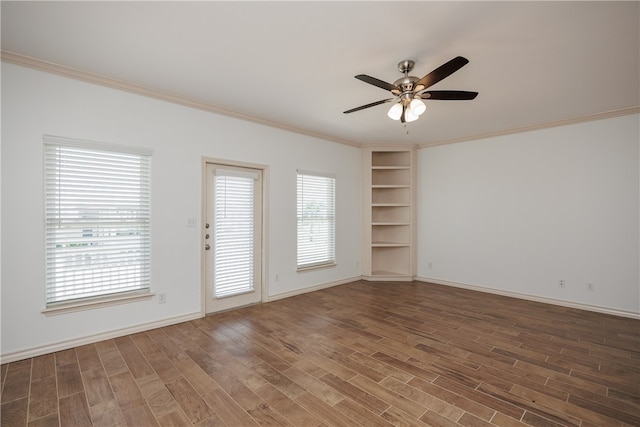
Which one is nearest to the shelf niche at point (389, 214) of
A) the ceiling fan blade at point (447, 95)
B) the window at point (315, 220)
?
the window at point (315, 220)

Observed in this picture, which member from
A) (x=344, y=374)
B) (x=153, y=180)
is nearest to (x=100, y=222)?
(x=153, y=180)

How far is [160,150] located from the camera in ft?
11.8

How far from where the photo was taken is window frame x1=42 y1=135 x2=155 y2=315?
2.90 m

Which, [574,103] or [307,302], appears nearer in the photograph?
[574,103]

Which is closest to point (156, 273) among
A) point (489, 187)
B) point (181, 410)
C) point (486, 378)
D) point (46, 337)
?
point (46, 337)

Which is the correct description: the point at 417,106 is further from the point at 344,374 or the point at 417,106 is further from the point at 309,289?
the point at 309,289

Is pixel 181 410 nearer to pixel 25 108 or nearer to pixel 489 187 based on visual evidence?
pixel 25 108

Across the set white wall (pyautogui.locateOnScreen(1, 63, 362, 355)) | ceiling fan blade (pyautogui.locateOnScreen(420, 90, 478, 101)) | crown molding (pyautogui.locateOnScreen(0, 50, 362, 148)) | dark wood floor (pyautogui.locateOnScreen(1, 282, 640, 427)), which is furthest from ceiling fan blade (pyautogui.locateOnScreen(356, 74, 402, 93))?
dark wood floor (pyautogui.locateOnScreen(1, 282, 640, 427))

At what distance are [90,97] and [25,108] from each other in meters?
0.54

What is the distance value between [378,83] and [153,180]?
2.72m

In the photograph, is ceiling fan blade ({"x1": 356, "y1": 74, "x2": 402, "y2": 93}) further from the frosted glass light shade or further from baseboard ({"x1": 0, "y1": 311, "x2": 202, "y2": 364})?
baseboard ({"x1": 0, "y1": 311, "x2": 202, "y2": 364})

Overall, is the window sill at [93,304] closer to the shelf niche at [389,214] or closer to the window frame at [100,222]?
the window frame at [100,222]

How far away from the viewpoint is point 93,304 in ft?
10.2

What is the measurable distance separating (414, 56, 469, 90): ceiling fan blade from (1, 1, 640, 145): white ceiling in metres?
0.28
